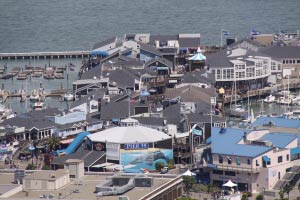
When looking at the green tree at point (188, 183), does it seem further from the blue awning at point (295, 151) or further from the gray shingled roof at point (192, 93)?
the gray shingled roof at point (192, 93)

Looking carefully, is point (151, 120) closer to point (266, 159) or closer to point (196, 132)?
point (196, 132)

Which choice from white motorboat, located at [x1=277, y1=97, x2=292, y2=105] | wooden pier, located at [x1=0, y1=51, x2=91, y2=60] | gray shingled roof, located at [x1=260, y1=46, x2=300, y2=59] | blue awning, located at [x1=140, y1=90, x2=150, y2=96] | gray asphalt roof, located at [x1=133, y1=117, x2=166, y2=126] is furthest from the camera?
wooden pier, located at [x1=0, y1=51, x2=91, y2=60]

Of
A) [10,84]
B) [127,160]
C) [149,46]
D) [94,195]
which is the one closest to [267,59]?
[149,46]

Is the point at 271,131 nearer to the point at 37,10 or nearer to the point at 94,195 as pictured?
the point at 94,195

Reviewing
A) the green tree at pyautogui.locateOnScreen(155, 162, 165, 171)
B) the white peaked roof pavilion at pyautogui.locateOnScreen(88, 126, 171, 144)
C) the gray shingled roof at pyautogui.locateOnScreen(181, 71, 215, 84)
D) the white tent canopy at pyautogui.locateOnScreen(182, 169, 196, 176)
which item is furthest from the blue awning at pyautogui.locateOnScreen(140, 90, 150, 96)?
the white tent canopy at pyautogui.locateOnScreen(182, 169, 196, 176)

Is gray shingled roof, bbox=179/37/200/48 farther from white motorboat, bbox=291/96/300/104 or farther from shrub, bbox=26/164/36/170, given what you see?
shrub, bbox=26/164/36/170

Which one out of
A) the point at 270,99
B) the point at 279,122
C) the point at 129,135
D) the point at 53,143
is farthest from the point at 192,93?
the point at 129,135

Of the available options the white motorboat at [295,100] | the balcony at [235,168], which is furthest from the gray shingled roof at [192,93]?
the balcony at [235,168]
